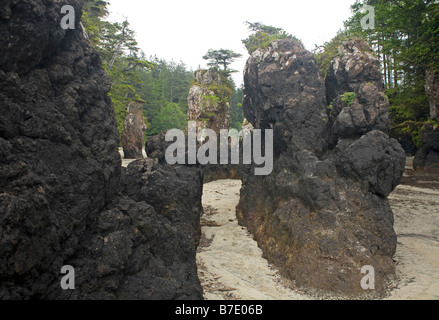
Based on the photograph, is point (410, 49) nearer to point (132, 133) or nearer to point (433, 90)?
point (433, 90)

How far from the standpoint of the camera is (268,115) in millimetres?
11719

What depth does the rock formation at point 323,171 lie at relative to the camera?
7133 millimetres

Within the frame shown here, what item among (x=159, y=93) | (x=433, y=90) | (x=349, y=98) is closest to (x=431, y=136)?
(x=433, y=90)

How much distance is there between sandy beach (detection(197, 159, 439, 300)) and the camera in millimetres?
6211

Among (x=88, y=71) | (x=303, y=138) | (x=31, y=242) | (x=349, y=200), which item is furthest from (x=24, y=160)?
(x=303, y=138)

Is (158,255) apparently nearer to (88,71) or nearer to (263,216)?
(88,71)

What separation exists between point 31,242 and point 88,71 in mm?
3414

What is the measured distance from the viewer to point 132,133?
28.5 metres

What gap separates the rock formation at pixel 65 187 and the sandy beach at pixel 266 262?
1801 mm

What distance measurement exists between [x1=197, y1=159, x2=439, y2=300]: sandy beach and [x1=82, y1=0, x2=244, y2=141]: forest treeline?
7.48 meters

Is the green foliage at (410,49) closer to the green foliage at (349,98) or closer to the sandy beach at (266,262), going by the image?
the green foliage at (349,98)

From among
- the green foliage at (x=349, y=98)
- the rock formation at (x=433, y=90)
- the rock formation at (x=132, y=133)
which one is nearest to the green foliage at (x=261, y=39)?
the green foliage at (x=349, y=98)

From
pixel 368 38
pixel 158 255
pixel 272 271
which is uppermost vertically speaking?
pixel 368 38

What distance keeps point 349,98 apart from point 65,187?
31.0 feet
